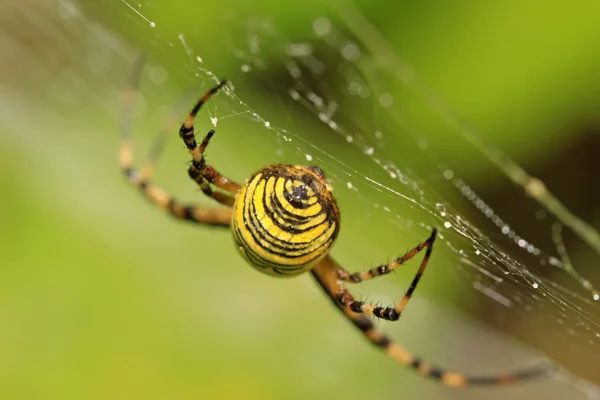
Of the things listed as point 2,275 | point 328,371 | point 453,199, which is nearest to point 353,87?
point 453,199

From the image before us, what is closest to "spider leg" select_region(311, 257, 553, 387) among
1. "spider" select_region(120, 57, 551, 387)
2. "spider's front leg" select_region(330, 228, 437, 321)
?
"spider's front leg" select_region(330, 228, 437, 321)

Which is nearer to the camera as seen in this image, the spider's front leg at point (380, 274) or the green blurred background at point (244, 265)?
the spider's front leg at point (380, 274)

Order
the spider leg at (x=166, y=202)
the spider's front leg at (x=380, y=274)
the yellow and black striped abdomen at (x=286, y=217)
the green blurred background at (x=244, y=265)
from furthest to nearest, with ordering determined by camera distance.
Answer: the green blurred background at (x=244, y=265), the spider leg at (x=166, y=202), the spider's front leg at (x=380, y=274), the yellow and black striped abdomen at (x=286, y=217)

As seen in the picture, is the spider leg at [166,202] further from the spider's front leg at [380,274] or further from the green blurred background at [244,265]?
the spider's front leg at [380,274]

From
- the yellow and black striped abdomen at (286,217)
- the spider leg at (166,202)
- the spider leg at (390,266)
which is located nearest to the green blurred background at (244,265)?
the spider leg at (166,202)

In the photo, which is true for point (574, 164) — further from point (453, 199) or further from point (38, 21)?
point (38, 21)

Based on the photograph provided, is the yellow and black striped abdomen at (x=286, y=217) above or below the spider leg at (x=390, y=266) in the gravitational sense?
below

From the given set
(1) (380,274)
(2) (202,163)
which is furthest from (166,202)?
(1) (380,274)

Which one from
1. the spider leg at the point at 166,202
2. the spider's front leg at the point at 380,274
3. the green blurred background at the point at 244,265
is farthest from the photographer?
the green blurred background at the point at 244,265
